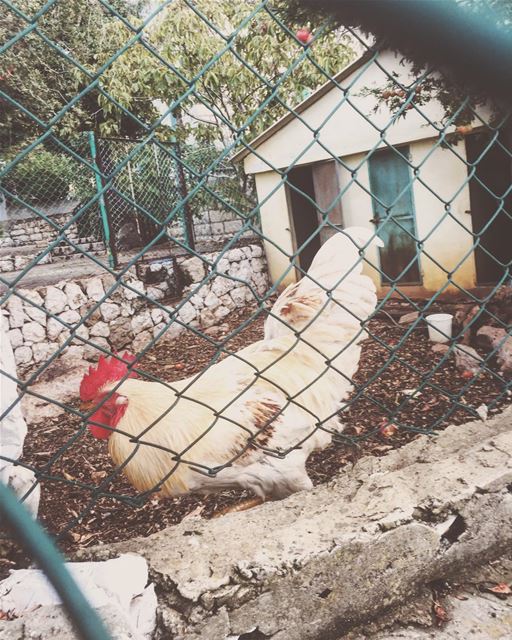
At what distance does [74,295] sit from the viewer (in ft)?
20.0

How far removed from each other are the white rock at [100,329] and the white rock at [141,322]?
1.20ft

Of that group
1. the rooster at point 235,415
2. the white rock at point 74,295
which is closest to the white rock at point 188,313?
the white rock at point 74,295

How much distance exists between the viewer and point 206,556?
110 centimetres

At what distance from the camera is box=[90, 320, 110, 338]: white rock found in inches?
246

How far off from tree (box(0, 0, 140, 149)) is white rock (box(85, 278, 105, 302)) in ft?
17.1

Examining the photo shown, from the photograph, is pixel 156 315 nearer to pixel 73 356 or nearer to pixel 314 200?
pixel 73 356

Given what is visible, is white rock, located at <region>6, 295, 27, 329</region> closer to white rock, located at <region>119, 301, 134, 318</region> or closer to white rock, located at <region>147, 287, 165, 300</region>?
white rock, located at <region>119, 301, 134, 318</region>

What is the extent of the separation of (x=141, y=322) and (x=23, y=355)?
5.18 feet

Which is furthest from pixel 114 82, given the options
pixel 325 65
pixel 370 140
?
pixel 370 140

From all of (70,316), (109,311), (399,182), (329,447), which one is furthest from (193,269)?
(329,447)

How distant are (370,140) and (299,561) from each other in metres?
6.24

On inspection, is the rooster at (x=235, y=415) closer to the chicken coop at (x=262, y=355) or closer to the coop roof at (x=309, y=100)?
the chicken coop at (x=262, y=355)

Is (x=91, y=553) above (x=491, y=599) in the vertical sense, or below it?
above

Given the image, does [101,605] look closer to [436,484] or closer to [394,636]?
[394,636]
